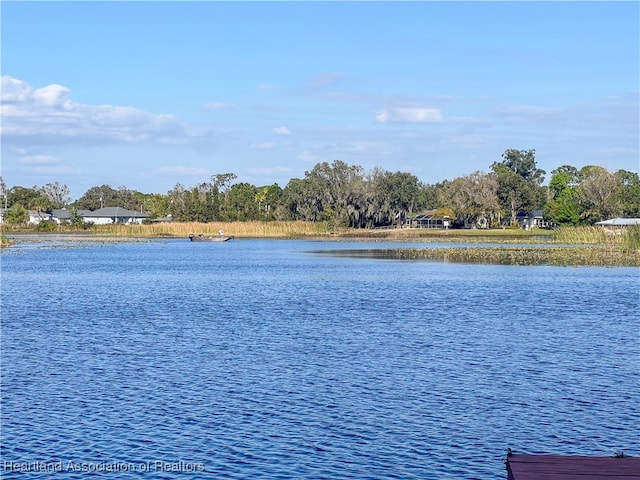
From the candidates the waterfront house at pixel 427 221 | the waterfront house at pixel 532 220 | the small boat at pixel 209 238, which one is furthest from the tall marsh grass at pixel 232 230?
the waterfront house at pixel 532 220

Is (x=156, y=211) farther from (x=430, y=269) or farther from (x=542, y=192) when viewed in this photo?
(x=430, y=269)

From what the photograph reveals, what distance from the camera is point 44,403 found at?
1905cm

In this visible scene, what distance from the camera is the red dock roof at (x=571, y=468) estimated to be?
1125cm

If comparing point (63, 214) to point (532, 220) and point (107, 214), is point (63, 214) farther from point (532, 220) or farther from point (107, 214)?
point (532, 220)

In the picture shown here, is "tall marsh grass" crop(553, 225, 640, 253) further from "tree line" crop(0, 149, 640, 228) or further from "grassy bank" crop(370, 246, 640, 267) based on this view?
"tree line" crop(0, 149, 640, 228)

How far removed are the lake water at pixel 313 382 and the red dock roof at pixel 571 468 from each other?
2105 mm

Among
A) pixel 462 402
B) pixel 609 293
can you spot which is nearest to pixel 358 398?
pixel 462 402

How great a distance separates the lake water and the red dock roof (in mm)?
2105

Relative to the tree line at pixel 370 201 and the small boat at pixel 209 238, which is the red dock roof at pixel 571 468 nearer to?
the small boat at pixel 209 238

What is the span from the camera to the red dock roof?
36.9 feet

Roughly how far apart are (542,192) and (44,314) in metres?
146

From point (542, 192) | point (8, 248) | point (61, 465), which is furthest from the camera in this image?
point (542, 192)

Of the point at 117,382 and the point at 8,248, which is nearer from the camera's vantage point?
the point at 117,382

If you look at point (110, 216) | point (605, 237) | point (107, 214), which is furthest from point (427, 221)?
point (605, 237)
